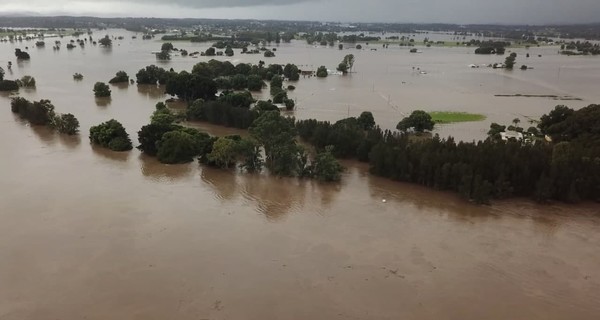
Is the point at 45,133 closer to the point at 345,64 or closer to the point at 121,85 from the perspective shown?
the point at 121,85

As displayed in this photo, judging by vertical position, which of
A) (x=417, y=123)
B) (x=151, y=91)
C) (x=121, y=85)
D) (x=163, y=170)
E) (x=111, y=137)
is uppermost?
(x=121, y=85)

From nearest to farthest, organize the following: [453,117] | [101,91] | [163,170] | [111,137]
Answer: [163,170] → [111,137] → [453,117] → [101,91]

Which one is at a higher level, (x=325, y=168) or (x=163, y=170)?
(x=325, y=168)

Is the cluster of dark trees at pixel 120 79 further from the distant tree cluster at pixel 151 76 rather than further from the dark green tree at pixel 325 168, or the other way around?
the dark green tree at pixel 325 168

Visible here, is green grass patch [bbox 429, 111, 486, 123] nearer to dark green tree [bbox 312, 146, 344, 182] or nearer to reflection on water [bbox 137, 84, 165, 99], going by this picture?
dark green tree [bbox 312, 146, 344, 182]

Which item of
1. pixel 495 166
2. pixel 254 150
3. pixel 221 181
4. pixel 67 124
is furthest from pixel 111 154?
pixel 495 166

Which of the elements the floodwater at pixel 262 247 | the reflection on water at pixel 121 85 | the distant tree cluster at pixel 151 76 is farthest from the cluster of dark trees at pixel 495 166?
the reflection on water at pixel 121 85

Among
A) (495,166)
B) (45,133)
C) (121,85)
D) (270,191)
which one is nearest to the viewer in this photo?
(495,166)
